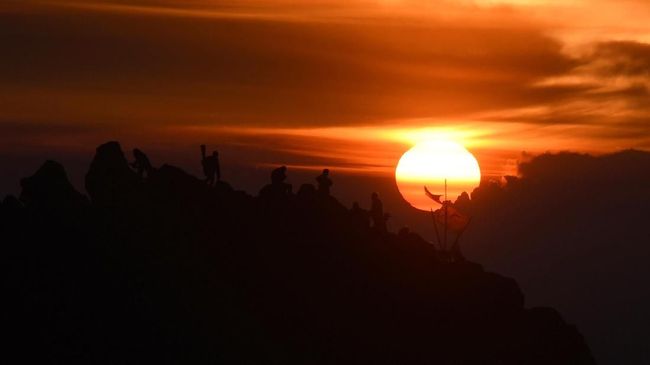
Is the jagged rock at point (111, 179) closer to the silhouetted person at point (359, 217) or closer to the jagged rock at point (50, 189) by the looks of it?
the jagged rock at point (50, 189)

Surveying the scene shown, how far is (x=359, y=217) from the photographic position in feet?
548

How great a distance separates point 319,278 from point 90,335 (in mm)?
25511

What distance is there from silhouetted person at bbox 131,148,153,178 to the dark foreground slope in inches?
38.6

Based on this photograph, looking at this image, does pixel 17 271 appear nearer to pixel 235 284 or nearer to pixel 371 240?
pixel 235 284

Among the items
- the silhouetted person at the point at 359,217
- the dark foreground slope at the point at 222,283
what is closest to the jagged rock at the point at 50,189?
the dark foreground slope at the point at 222,283

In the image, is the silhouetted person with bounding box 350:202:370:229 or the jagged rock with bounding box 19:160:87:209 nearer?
the jagged rock with bounding box 19:160:87:209

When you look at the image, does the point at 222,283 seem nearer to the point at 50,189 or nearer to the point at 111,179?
the point at 111,179

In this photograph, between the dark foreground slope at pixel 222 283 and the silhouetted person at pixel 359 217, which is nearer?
the dark foreground slope at pixel 222 283


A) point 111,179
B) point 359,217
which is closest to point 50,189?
point 111,179

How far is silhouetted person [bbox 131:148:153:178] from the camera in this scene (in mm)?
151125

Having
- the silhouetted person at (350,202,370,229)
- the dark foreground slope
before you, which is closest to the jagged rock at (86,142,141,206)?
the dark foreground slope

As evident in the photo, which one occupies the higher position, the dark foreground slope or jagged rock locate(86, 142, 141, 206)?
jagged rock locate(86, 142, 141, 206)

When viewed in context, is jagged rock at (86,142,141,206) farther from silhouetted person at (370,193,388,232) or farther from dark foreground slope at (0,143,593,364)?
silhouetted person at (370,193,388,232)

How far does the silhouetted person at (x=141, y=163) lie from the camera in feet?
496
